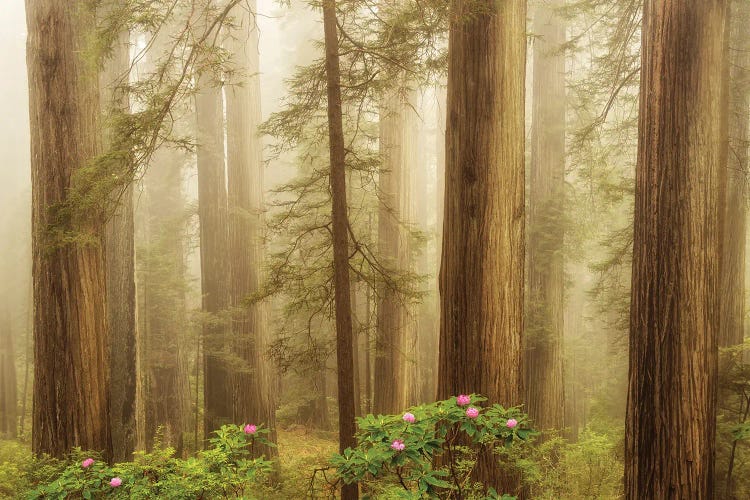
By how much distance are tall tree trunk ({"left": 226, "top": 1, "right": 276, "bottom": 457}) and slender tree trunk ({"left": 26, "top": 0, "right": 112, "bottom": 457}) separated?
16.2ft

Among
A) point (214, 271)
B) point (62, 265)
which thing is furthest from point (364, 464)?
point (214, 271)

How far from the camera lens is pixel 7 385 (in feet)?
88.9

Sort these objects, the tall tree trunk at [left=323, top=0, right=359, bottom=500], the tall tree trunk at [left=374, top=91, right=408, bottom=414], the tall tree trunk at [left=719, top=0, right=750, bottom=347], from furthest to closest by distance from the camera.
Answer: the tall tree trunk at [left=374, top=91, right=408, bottom=414] < the tall tree trunk at [left=719, top=0, right=750, bottom=347] < the tall tree trunk at [left=323, top=0, right=359, bottom=500]

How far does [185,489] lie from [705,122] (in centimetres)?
497

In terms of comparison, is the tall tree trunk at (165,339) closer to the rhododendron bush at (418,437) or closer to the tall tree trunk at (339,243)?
the tall tree trunk at (339,243)

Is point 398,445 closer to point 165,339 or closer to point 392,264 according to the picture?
point 392,264

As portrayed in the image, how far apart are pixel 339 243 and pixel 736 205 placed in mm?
7595

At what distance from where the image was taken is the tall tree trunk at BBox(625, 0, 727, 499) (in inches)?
175

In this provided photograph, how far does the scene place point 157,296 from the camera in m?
15.1

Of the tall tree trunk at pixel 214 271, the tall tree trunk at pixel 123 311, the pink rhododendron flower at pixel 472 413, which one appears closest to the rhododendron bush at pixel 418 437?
the pink rhododendron flower at pixel 472 413

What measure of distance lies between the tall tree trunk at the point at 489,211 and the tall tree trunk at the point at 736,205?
17.4ft

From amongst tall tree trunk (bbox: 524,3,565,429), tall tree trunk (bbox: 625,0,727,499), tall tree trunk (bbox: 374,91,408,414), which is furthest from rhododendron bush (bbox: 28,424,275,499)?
tall tree trunk (bbox: 524,3,565,429)

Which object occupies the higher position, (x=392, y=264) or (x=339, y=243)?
(x=339, y=243)

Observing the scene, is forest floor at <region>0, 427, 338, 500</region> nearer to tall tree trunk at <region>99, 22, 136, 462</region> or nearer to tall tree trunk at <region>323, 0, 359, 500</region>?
tall tree trunk at <region>323, 0, 359, 500</region>
